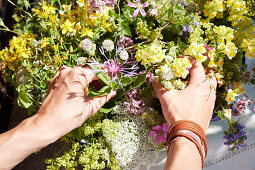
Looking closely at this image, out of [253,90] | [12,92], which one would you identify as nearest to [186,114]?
[253,90]

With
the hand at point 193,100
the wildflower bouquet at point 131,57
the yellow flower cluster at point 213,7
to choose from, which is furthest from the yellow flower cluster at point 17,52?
the yellow flower cluster at point 213,7

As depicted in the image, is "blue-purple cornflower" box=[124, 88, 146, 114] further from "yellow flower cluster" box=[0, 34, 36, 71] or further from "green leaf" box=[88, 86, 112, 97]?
"yellow flower cluster" box=[0, 34, 36, 71]

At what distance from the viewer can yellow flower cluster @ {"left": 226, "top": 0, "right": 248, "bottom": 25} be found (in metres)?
0.79

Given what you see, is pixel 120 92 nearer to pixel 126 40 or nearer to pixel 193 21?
pixel 126 40

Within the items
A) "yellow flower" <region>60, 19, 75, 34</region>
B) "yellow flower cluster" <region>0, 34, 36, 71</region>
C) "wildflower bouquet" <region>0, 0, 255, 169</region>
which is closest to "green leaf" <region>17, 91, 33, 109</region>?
"wildflower bouquet" <region>0, 0, 255, 169</region>

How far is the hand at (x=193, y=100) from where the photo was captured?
740mm

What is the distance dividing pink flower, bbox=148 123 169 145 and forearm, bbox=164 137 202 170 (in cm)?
13

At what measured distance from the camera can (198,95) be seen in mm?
763

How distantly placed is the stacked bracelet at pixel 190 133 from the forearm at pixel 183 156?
0.01 m

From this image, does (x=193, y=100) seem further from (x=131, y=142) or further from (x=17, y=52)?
(x=17, y=52)

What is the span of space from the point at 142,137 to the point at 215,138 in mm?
347

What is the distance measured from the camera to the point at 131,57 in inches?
32.2

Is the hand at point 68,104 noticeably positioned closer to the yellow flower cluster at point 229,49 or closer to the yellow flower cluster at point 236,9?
the yellow flower cluster at point 229,49

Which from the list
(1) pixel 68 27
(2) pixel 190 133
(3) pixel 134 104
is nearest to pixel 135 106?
(3) pixel 134 104
